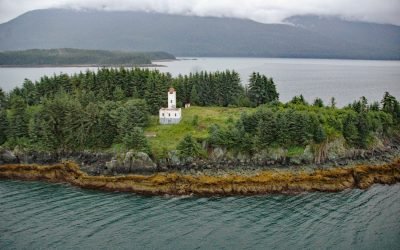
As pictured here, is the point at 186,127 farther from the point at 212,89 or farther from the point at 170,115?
the point at 212,89

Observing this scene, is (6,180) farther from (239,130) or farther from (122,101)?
(239,130)

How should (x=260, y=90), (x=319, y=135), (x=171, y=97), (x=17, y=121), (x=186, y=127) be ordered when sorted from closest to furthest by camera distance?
(x=319, y=135) → (x=17, y=121) → (x=186, y=127) → (x=171, y=97) → (x=260, y=90)

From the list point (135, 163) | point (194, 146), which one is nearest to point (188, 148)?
point (194, 146)

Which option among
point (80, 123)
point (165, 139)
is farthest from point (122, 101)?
point (165, 139)

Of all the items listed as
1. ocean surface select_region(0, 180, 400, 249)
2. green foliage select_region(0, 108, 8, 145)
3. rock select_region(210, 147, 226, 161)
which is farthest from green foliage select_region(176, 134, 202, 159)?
green foliage select_region(0, 108, 8, 145)

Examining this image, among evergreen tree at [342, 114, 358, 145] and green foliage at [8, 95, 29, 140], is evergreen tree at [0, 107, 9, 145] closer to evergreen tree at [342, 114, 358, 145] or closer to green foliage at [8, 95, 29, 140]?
green foliage at [8, 95, 29, 140]

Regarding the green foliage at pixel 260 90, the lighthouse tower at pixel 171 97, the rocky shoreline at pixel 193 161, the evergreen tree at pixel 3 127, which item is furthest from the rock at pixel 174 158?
the green foliage at pixel 260 90
